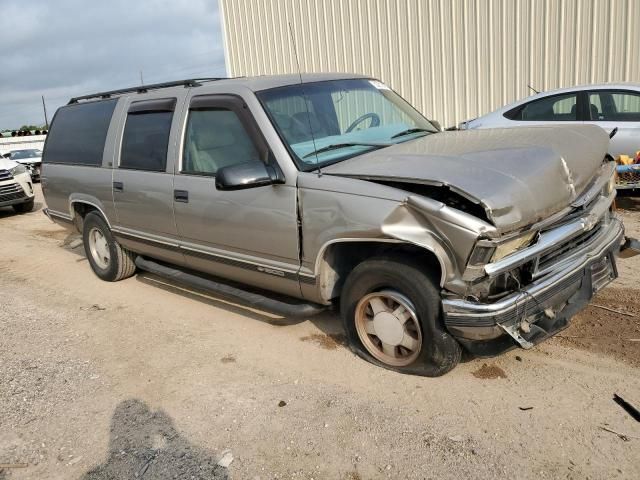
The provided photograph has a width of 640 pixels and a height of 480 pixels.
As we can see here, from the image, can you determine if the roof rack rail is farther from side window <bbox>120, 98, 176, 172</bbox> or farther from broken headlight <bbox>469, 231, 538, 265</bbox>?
broken headlight <bbox>469, 231, 538, 265</bbox>

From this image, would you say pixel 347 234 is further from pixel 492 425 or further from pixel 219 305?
pixel 219 305

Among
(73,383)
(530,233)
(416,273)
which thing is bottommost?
(73,383)

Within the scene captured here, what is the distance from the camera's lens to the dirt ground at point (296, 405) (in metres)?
3.00

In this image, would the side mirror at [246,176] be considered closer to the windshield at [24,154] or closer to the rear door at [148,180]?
the rear door at [148,180]

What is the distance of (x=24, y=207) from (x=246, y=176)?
36.4ft

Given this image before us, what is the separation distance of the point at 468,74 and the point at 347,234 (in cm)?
893

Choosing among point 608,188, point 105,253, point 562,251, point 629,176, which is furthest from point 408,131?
point 629,176

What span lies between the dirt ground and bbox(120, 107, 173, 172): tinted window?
1488 millimetres

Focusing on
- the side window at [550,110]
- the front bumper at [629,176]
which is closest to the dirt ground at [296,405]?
the front bumper at [629,176]

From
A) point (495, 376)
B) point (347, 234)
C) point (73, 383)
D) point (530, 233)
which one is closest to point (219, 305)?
point (73, 383)

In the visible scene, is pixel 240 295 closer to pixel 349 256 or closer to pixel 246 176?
pixel 349 256

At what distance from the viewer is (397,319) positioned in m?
3.63

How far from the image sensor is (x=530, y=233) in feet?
10.8

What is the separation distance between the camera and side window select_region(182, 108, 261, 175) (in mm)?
4312
